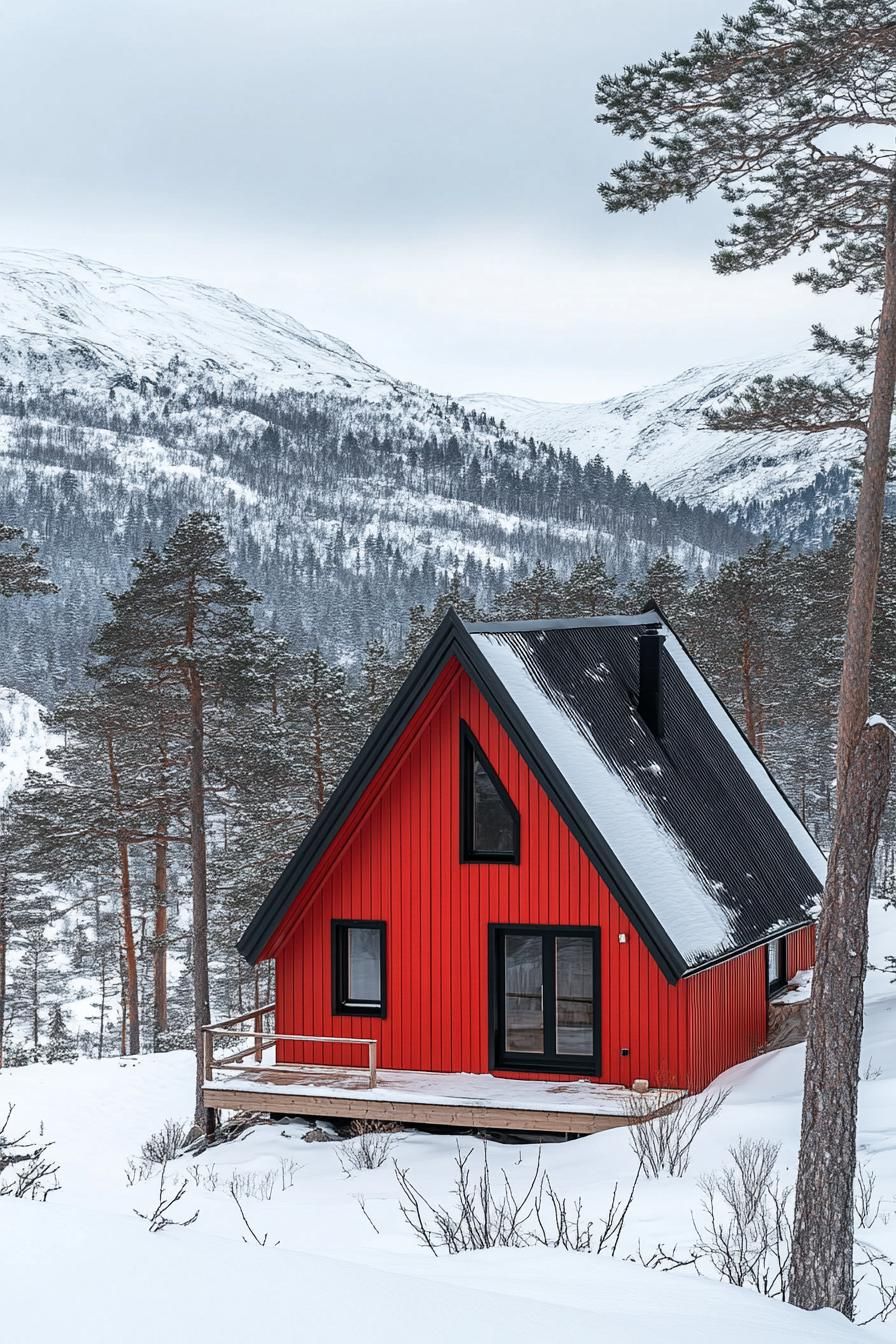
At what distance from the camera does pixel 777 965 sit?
61.7 ft

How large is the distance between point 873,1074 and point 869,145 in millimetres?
11174

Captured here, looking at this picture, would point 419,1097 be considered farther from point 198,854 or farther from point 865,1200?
point 198,854

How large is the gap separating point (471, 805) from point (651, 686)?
3.48m

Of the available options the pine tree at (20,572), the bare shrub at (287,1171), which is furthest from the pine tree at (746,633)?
the bare shrub at (287,1171)

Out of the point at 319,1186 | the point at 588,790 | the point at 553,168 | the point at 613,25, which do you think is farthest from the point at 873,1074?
the point at 613,25

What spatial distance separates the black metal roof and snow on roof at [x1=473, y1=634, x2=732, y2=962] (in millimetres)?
29

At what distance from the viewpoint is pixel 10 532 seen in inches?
540

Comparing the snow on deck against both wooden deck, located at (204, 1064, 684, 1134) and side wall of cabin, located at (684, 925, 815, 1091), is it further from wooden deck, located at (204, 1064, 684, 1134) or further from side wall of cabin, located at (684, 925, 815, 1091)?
side wall of cabin, located at (684, 925, 815, 1091)

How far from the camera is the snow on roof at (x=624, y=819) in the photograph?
14.3 metres

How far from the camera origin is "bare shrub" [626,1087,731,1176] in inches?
417

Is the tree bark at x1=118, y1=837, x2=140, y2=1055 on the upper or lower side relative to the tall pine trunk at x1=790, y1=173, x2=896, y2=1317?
lower

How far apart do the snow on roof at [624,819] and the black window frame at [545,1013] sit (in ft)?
3.14

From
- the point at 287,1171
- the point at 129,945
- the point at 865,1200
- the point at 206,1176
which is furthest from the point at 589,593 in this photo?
the point at 865,1200

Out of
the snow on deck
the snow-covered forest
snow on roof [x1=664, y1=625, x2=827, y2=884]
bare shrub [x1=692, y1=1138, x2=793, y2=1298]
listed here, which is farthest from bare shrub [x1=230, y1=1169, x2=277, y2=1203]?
the snow-covered forest
